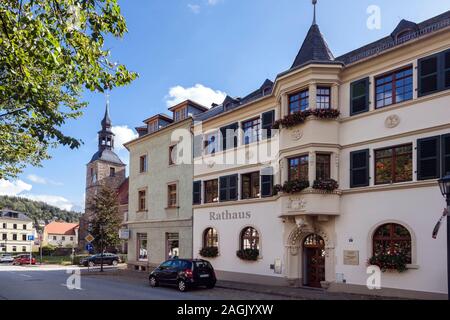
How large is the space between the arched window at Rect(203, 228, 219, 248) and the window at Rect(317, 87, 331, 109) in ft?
32.8

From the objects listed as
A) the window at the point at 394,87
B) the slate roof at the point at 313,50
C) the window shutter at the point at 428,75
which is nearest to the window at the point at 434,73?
the window shutter at the point at 428,75

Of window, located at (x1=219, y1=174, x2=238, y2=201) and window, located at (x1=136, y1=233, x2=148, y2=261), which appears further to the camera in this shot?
window, located at (x1=136, y1=233, x2=148, y2=261)

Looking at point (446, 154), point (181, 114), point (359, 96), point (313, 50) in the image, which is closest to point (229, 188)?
point (181, 114)

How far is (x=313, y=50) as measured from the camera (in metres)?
20.1

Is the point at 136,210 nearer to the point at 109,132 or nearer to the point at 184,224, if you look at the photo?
the point at 184,224

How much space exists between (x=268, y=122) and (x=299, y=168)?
3.75 meters

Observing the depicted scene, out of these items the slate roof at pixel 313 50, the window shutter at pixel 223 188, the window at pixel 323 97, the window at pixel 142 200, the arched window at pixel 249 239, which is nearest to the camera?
the window at pixel 323 97

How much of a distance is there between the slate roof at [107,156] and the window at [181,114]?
1579 inches

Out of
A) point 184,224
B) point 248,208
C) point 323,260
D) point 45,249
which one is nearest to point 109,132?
point 45,249

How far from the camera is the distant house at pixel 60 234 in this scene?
104 meters

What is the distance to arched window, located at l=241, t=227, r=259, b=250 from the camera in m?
22.1

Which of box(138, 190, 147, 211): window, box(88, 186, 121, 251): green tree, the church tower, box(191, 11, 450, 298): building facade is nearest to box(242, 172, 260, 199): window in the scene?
box(191, 11, 450, 298): building facade

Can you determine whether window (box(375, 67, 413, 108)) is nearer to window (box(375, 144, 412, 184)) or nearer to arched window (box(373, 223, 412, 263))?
window (box(375, 144, 412, 184))

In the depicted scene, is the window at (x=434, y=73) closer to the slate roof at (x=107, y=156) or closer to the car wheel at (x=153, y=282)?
the car wheel at (x=153, y=282)
